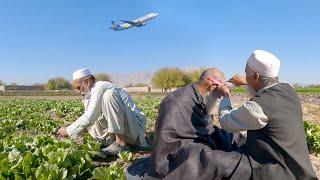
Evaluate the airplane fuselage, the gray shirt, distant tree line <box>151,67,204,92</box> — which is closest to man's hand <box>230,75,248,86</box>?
the gray shirt

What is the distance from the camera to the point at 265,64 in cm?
416

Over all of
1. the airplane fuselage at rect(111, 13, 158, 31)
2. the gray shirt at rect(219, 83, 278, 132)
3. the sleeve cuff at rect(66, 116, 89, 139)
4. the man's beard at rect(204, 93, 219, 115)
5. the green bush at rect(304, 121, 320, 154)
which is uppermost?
the airplane fuselage at rect(111, 13, 158, 31)

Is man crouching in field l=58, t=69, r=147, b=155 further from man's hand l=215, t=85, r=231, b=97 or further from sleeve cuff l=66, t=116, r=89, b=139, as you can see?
man's hand l=215, t=85, r=231, b=97

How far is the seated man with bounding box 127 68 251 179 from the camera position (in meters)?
4.07

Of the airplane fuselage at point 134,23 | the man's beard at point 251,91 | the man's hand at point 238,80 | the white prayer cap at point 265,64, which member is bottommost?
the man's beard at point 251,91

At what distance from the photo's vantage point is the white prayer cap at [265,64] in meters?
4.18

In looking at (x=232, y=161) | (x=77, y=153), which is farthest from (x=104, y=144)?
(x=232, y=161)

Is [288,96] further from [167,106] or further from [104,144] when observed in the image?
[104,144]

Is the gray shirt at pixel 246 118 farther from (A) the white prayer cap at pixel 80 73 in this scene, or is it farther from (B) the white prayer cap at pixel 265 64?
(A) the white prayer cap at pixel 80 73

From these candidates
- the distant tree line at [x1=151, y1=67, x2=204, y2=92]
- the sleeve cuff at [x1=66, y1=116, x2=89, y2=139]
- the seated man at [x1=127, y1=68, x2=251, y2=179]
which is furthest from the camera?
the distant tree line at [x1=151, y1=67, x2=204, y2=92]

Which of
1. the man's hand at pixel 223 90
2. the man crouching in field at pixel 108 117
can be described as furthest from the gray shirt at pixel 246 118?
the man crouching in field at pixel 108 117

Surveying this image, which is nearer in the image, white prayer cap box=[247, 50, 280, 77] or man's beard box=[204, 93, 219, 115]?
white prayer cap box=[247, 50, 280, 77]

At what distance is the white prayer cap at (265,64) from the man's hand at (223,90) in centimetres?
49

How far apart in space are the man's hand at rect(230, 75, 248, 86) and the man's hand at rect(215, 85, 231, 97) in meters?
0.23
